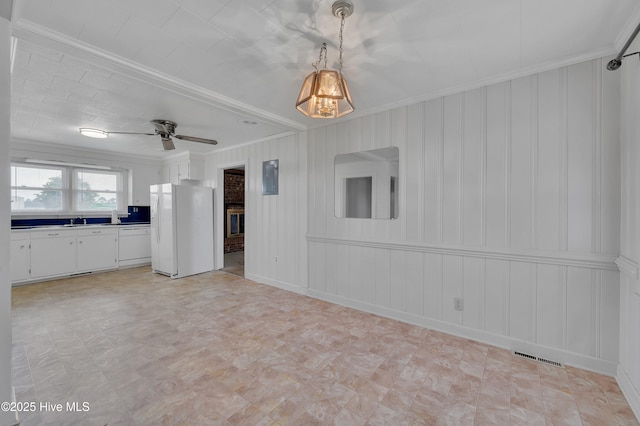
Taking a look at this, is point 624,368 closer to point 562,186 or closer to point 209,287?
point 562,186

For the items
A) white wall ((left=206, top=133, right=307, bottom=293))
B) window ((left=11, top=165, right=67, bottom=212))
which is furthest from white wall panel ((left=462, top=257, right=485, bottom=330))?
window ((left=11, top=165, right=67, bottom=212))

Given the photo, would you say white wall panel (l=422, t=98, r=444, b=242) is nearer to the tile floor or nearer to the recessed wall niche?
the recessed wall niche

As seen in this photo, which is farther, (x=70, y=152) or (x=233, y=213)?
(x=233, y=213)

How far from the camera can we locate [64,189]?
5.35 meters

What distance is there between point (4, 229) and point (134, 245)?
4.75 meters

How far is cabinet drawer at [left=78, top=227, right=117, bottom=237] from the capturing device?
5.05 m

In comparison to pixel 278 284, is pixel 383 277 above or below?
above

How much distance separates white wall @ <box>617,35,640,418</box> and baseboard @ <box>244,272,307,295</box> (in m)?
3.17

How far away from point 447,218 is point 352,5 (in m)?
2.08

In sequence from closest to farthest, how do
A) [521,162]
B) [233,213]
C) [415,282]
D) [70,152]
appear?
1. [521,162]
2. [415,282]
3. [70,152]
4. [233,213]

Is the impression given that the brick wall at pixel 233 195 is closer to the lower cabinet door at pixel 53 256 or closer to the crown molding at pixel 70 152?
the crown molding at pixel 70 152

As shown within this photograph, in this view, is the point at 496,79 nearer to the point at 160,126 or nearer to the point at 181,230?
the point at 160,126

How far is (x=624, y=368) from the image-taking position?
193cm

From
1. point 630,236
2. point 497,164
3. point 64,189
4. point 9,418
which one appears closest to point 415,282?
point 497,164
